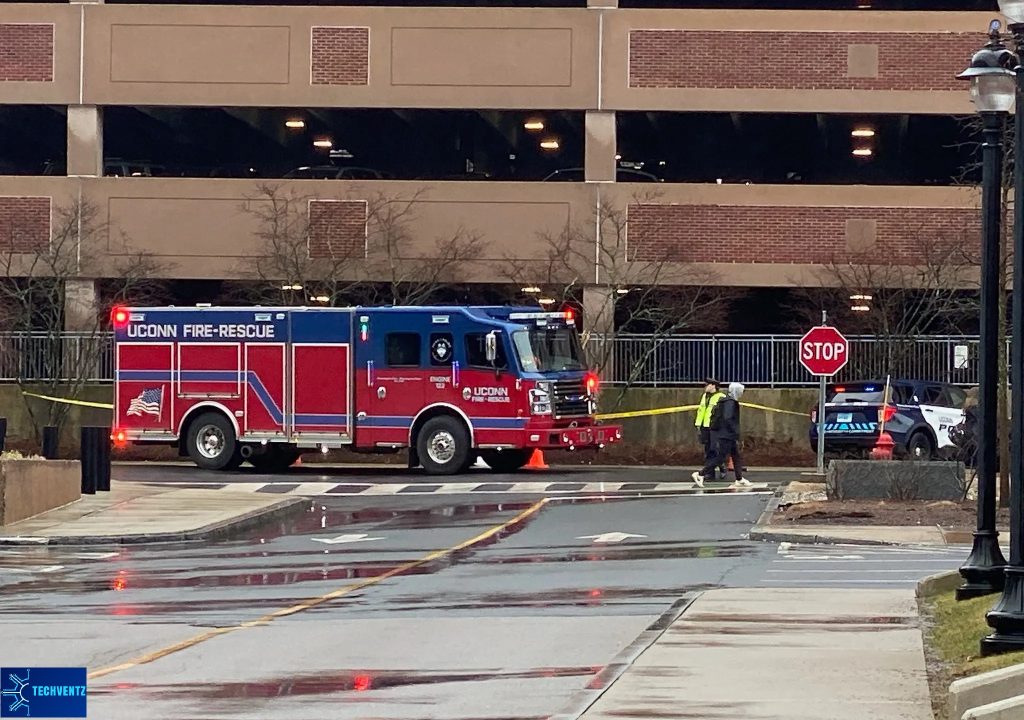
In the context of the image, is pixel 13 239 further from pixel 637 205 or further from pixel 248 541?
pixel 248 541

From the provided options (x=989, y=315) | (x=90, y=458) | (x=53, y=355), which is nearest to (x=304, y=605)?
(x=989, y=315)

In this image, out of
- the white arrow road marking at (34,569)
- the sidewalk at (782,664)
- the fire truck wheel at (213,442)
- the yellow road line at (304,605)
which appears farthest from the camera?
the fire truck wheel at (213,442)

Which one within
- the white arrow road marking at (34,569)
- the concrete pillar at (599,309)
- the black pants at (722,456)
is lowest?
the white arrow road marking at (34,569)

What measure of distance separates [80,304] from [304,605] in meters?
26.2

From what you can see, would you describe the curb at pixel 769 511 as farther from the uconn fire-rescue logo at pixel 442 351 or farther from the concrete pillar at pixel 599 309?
the concrete pillar at pixel 599 309

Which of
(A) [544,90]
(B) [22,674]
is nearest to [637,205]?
(A) [544,90]

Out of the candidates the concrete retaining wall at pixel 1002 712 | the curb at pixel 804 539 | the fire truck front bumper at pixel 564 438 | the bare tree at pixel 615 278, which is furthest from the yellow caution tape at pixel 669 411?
the concrete retaining wall at pixel 1002 712

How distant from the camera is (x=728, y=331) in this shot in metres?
44.7

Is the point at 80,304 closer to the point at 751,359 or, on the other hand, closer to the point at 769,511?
the point at 751,359

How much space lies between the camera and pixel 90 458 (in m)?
26.9

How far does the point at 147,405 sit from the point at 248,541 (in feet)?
40.0

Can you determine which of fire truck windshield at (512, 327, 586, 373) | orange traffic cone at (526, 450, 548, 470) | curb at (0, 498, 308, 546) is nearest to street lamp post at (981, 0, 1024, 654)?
curb at (0, 498, 308, 546)

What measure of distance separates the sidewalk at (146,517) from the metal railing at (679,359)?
38.1 feet

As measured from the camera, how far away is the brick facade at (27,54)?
40281 millimetres
